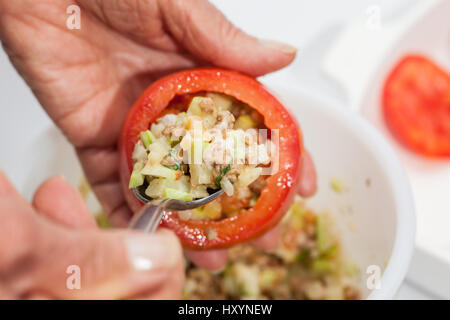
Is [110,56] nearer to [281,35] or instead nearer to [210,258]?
[210,258]

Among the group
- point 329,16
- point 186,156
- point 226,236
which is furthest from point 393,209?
point 329,16

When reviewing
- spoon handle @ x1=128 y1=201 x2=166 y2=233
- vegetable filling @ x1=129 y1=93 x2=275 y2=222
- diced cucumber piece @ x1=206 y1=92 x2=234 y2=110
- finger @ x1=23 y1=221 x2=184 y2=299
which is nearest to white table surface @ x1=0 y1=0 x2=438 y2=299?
diced cucumber piece @ x1=206 y1=92 x2=234 y2=110

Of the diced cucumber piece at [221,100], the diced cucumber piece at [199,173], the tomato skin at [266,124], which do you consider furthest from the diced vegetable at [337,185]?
the diced cucumber piece at [199,173]

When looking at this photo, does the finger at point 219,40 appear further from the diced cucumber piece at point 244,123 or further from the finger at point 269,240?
the finger at point 269,240

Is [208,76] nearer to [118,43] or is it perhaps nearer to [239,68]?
[239,68]

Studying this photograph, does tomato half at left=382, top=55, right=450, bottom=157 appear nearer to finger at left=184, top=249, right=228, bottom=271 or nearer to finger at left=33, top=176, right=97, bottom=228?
finger at left=184, top=249, right=228, bottom=271
